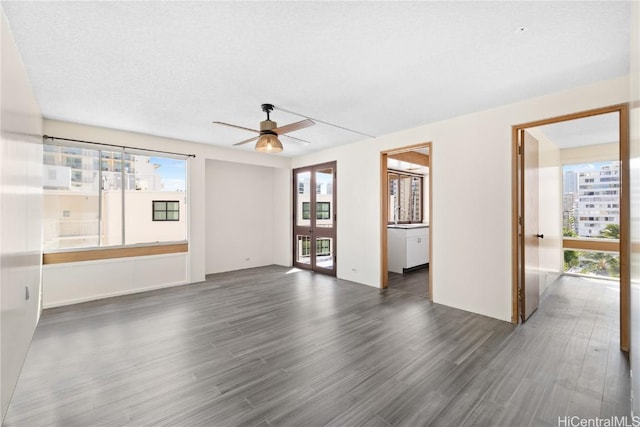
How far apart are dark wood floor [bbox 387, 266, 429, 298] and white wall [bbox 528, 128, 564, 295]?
1.74m

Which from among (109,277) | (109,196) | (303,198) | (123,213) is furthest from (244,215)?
(109,277)

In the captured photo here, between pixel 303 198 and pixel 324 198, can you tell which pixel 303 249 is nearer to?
pixel 303 198

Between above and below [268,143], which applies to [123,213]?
below

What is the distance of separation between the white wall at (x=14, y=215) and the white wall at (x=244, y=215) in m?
3.42

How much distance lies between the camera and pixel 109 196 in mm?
4598

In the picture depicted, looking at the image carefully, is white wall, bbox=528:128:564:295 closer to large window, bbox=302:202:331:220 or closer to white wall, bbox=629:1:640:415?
white wall, bbox=629:1:640:415

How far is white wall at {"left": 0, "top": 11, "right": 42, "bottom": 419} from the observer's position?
1819 mm

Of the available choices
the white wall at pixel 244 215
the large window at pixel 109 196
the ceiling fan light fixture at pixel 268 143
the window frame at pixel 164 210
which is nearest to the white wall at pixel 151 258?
the large window at pixel 109 196

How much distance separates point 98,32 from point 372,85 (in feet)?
7.70

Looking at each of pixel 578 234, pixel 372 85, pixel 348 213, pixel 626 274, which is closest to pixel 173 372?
pixel 372 85

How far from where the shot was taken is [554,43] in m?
2.18

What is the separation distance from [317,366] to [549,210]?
4790mm

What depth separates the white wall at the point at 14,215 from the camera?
1819 mm

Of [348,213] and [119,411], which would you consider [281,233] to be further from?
[119,411]
